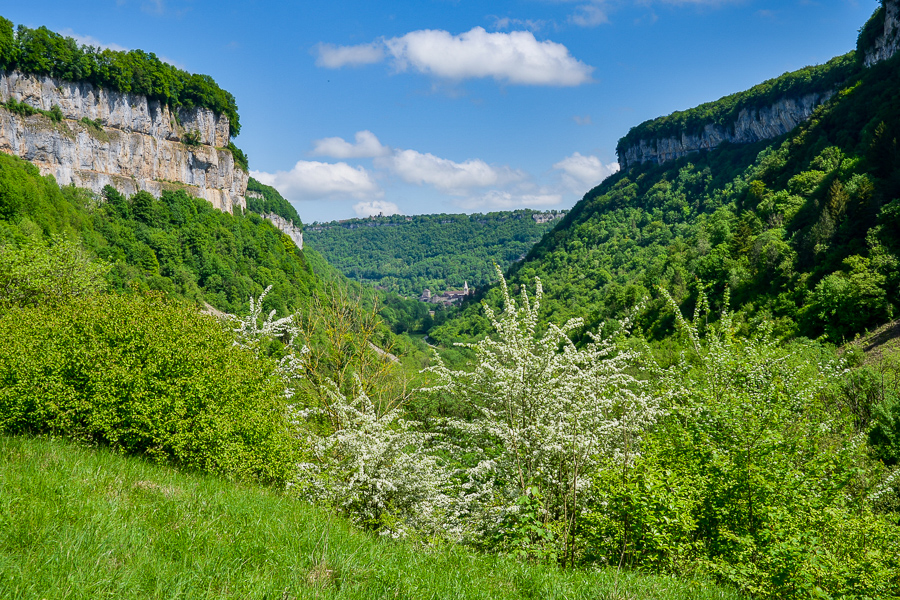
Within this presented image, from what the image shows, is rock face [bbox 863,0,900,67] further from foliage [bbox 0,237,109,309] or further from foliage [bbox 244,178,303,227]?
foliage [bbox 244,178,303,227]

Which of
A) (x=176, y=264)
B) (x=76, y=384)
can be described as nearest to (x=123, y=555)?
(x=76, y=384)

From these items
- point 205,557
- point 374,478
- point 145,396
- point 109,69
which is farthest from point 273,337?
point 109,69

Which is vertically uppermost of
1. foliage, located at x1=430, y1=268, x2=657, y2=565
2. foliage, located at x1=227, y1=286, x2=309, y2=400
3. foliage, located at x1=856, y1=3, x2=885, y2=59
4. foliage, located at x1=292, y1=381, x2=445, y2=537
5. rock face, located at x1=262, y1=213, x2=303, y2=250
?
foliage, located at x1=856, y1=3, x2=885, y2=59

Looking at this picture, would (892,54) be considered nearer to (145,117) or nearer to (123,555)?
(123,555)

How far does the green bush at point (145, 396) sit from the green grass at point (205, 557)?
2397 millimetres

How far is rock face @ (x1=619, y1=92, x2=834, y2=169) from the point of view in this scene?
305 feet

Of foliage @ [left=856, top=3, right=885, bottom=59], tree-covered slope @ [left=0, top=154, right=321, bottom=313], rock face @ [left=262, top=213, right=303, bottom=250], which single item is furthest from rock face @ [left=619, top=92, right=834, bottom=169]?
rock face @ [left=262, top=213, right=303, bottom=250]

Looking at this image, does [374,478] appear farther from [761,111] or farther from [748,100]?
[748,100]

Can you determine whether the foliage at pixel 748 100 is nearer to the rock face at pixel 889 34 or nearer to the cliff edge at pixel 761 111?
the cliff edge at pixel 761 111

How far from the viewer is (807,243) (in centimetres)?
3900

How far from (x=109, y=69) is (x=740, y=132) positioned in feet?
383

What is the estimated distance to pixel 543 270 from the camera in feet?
360

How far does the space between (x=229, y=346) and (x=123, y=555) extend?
732cm

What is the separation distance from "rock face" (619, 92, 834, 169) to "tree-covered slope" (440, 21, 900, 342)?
5.58 metres
